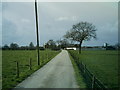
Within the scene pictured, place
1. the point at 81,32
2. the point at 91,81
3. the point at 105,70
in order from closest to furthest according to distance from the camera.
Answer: the point at 91,81
the point at 105,70
the point at 81,32

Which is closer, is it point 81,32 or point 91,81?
point 91,81

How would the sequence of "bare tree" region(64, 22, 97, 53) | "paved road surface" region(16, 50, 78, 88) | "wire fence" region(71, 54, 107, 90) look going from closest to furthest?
"wire fence" region(71, 54, 107, 90)
"paved road surface" region(16, 50, 78, 88)
"bare tree" region(64, 22, 97, 53)

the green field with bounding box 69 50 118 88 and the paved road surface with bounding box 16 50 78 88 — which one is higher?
the paved road surface with bounding box 16 50 78 88

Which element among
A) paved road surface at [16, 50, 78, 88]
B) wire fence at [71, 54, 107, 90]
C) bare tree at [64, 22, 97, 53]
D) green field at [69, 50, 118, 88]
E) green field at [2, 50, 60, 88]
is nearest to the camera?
wire fence at [71, 54, 107, 90]

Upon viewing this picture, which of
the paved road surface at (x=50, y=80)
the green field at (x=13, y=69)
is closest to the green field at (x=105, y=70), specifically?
the paved road surface at (x=50, y=80)

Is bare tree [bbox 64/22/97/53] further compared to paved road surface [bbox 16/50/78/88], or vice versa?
bare tree [bbox 64/22/97/53]

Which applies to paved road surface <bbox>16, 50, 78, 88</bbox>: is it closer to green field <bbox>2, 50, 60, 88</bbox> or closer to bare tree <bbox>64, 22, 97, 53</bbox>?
green field <bbox>2, 50, 60, 88</bbox>

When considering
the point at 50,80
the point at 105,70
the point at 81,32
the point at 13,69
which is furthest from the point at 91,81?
the point at 81,32

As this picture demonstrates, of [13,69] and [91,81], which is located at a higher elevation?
[91,81]

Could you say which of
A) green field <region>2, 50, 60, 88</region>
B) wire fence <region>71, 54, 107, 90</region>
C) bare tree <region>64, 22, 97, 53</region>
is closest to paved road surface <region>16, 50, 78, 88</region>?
green field <region>2, 50, 60, 88</region>

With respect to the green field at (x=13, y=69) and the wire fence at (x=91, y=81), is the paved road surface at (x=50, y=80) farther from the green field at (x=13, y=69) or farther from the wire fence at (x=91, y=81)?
the wire fence at (x=91, y=81)

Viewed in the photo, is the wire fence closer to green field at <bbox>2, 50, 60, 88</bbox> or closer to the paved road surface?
the paved road surface

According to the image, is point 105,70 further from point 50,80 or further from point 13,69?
point 13,69

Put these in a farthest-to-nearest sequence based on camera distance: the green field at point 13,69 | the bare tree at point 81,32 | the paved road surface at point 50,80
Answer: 1. the bare tree at point 81,32
2. the green field at point 13,69
3. the paved road surface at point 50,80
